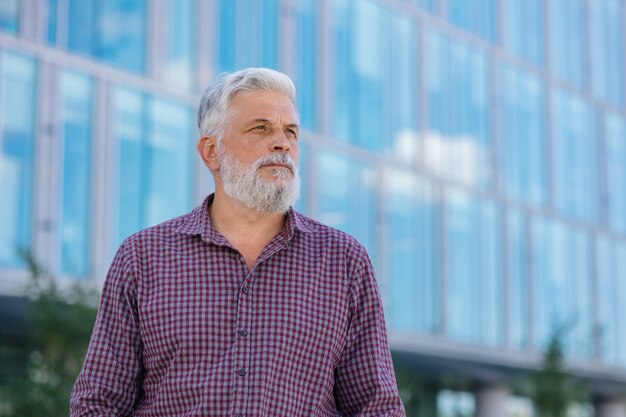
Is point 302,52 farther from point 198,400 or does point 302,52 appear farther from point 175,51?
point 198,400

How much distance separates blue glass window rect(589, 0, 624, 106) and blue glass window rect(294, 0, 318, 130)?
1310cm

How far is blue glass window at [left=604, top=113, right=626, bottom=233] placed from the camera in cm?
3438

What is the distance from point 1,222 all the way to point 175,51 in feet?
15.0

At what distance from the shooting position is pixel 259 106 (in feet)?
10.5

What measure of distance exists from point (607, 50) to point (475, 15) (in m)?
7.13

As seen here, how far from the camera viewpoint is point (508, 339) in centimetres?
2941

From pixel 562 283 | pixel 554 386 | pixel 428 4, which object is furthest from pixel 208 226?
pixel 562 283

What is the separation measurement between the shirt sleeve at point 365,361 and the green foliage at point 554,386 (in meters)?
23.9

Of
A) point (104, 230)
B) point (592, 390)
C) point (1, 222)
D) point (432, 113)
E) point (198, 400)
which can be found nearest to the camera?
point (198, 400)

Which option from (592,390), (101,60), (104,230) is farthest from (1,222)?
(592,390)

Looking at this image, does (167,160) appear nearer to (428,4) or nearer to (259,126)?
(428,4)

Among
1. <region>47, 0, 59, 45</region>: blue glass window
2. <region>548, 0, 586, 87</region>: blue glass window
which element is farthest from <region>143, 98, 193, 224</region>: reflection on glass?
<region>548, 0, 586, 87</region>: blue glass window

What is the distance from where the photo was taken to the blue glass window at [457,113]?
90.3 feet

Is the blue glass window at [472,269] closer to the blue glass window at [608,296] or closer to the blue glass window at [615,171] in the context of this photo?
the blue glass window at [608,296]
